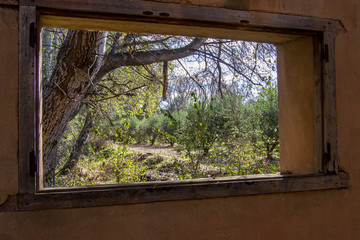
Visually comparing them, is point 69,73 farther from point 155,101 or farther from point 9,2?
point 155,101

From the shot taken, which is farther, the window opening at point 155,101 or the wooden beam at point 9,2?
the window opening at point 155,101

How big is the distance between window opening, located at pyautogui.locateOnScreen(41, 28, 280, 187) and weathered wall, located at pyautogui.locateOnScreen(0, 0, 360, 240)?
157 centimetres

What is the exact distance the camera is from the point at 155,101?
24.6 ft

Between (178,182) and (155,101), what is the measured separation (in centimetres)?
564

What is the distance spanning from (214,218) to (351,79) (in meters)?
1.42

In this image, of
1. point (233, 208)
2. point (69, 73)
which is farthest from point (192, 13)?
point (69, 73)

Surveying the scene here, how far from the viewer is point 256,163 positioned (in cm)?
559

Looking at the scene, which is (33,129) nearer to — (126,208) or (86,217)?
(86,217)

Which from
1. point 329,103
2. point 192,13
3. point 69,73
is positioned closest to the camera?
point 192,13

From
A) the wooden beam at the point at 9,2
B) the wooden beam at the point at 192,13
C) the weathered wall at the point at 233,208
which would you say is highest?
the wooden beam at the point at 192,13

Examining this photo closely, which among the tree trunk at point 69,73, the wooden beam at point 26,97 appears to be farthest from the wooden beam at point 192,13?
the tree trunk at point 69,73

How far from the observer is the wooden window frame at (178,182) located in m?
1.66

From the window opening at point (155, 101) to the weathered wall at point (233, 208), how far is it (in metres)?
1.57

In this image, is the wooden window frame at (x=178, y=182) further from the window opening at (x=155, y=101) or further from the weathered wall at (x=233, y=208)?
the window opening at (x=155, y=101)
